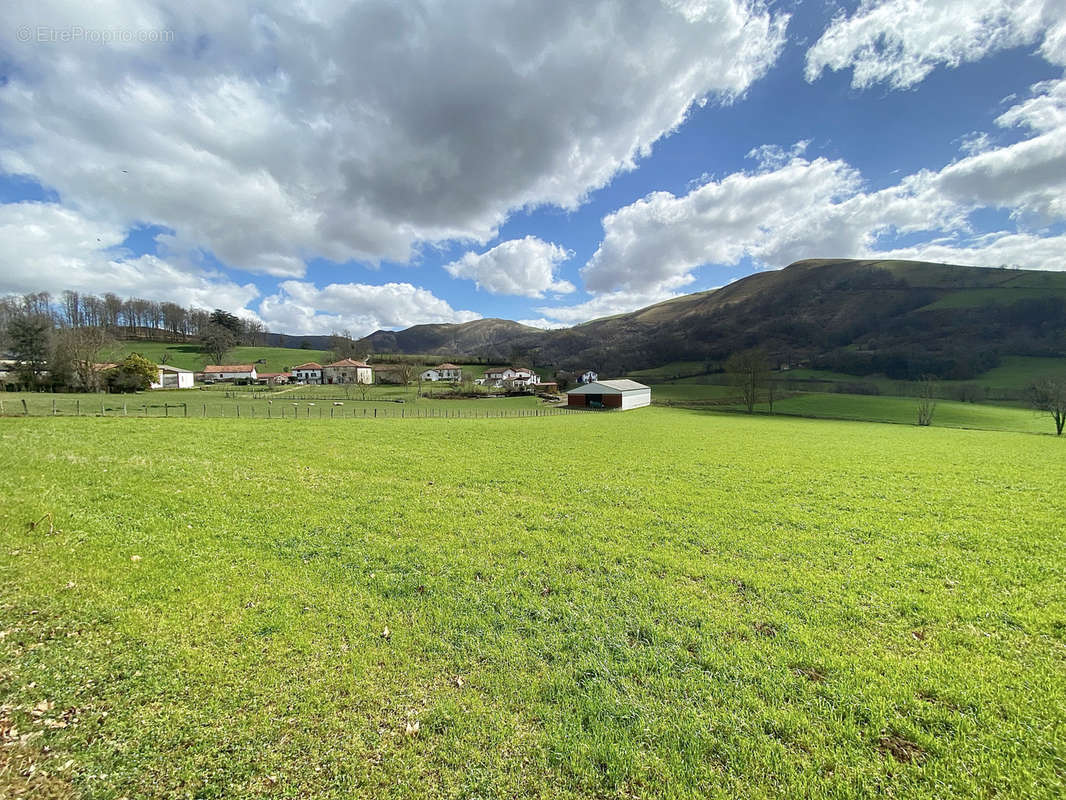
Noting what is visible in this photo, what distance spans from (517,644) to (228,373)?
11465 cm

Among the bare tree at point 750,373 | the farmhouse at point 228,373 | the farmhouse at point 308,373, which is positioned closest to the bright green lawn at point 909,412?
the bare tree at point 750,373

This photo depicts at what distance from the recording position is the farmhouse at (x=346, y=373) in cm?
10275

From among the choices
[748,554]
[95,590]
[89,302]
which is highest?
[89,302]

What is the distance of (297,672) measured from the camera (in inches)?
181

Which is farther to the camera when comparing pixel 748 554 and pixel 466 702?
pixel 748 554

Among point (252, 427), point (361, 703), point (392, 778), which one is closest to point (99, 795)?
point (361, 703)

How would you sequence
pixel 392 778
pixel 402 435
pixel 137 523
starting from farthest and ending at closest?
1. pixel 402 435
2. pixel 137 523
3. pixel 392 778

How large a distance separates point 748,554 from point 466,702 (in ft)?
21.5

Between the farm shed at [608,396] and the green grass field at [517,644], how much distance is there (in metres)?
45.7

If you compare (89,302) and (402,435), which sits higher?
(89,302)

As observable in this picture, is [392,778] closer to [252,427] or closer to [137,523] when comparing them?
[137,523]

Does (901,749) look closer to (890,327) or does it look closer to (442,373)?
(442,373)

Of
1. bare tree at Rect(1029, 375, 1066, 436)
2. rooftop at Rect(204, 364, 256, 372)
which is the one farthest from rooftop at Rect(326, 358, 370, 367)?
bare tree at Rect(1029, 375, 1066, 436)

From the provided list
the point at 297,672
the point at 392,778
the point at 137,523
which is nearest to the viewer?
the point at 392,778
